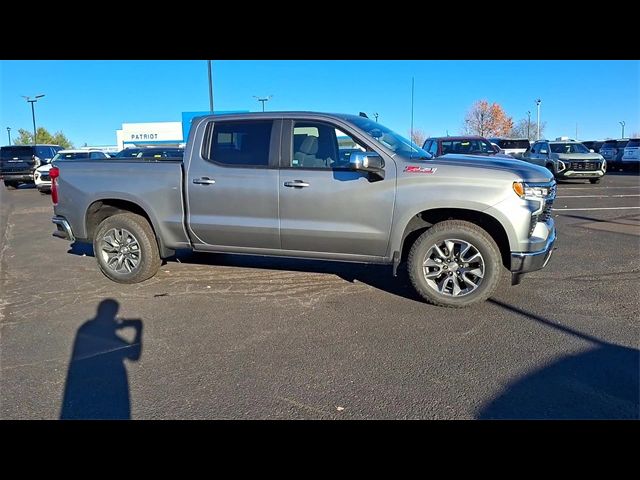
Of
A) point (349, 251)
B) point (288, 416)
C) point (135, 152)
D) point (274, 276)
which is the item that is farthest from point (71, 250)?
point (135, 152)

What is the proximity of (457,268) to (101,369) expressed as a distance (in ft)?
10.9

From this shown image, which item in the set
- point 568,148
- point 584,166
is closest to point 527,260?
point 584,166

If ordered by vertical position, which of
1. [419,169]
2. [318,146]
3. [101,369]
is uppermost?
[318,146]

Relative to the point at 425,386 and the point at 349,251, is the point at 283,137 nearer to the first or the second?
the point at 349,251

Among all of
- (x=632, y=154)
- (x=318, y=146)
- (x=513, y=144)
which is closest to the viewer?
(x=318, y=146)

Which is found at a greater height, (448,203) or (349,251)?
(448,203)

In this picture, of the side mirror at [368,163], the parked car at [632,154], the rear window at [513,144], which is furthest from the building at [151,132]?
the side mirror at [368,163]

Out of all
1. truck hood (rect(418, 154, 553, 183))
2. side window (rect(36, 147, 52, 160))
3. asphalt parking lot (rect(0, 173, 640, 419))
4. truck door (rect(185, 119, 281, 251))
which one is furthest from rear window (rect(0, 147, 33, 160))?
truck hood (rect(418, 154, 553, 183))

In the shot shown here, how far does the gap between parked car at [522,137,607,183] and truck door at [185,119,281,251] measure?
16.5m

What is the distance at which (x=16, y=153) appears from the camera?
67.8 feet

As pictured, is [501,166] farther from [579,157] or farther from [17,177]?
[17,177]

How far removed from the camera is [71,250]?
7461 millimetres

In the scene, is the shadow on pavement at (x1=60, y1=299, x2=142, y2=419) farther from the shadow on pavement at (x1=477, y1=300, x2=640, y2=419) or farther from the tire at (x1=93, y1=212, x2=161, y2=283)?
the shadow on pavement at (x1=477, y1=300, x2=640, y2=419)
